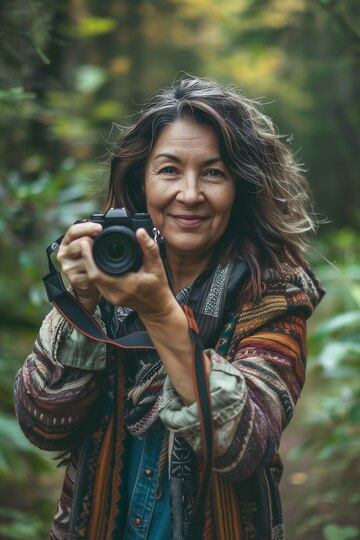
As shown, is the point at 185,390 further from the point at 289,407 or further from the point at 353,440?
the point at 353,440

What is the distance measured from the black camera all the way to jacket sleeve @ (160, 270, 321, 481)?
1.11ft

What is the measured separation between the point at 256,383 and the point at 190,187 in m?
0.64

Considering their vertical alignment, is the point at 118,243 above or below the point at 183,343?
above

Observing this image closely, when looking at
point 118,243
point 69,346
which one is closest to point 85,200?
point 69,346

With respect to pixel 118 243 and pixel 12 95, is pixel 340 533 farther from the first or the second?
pixel 12 95

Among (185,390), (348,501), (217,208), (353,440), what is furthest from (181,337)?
(348,501)

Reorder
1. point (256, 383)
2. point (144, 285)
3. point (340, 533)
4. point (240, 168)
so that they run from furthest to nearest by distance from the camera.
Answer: point (340, 533) → point (240, 168) → point (256, 383) → point (144, 285)

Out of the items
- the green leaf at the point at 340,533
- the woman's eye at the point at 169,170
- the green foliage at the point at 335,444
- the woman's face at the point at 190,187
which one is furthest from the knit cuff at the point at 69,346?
the green leaf at the point at 340,533

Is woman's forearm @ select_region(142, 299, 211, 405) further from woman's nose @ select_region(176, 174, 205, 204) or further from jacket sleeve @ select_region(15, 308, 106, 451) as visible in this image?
woman's nose @ select_region(176, 174, 205, 204)

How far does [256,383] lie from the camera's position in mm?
1931

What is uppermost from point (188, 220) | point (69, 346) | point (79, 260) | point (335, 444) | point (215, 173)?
point (335, 444)

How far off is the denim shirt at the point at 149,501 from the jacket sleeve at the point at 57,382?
0.23 meters

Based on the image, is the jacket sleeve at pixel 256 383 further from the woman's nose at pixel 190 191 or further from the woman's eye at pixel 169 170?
the woman's eye at pixel 169 170

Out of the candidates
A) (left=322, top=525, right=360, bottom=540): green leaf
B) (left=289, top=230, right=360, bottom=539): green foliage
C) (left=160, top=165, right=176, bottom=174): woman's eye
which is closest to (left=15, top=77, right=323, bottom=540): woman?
(left=160, top=165, right=176, bottom=174): woman's eye
